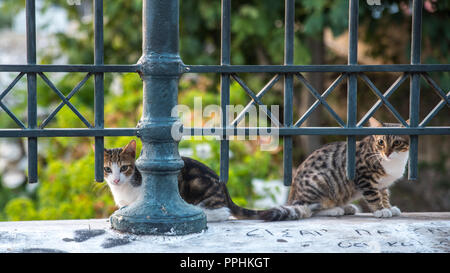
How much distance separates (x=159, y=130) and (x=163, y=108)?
0.15 metres

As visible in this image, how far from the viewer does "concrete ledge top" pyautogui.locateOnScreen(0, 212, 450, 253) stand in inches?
128

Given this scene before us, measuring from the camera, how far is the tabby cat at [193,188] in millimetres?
4027

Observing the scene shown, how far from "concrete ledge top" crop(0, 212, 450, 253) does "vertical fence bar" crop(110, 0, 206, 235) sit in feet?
0.40

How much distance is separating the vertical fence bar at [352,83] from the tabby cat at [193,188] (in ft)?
2.71

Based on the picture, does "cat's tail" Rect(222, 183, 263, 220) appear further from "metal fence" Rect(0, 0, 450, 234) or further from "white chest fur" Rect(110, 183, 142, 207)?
"white chest fur" Rect(110, 183, 142, 207)

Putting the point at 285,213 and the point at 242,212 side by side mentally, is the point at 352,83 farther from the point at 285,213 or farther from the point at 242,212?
the point at 242,212

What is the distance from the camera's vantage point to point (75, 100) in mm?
7441

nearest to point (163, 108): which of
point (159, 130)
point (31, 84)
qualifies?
point (159, 130)

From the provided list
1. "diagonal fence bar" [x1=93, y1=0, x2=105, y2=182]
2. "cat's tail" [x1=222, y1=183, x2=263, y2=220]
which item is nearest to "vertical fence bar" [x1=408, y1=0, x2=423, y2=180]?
"cat's tail" [x1=222, y1=183, x2=263, y2=220]

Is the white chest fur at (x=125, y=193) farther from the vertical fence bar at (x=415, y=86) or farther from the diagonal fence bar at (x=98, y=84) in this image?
the vertical fence bar at (x=415, y=86)

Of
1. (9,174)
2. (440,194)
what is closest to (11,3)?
(9,174)

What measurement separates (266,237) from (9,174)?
6.95m

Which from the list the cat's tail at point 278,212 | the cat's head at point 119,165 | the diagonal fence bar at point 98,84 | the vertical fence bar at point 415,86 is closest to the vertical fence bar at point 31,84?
the diagonal fence bar at point 98,84
